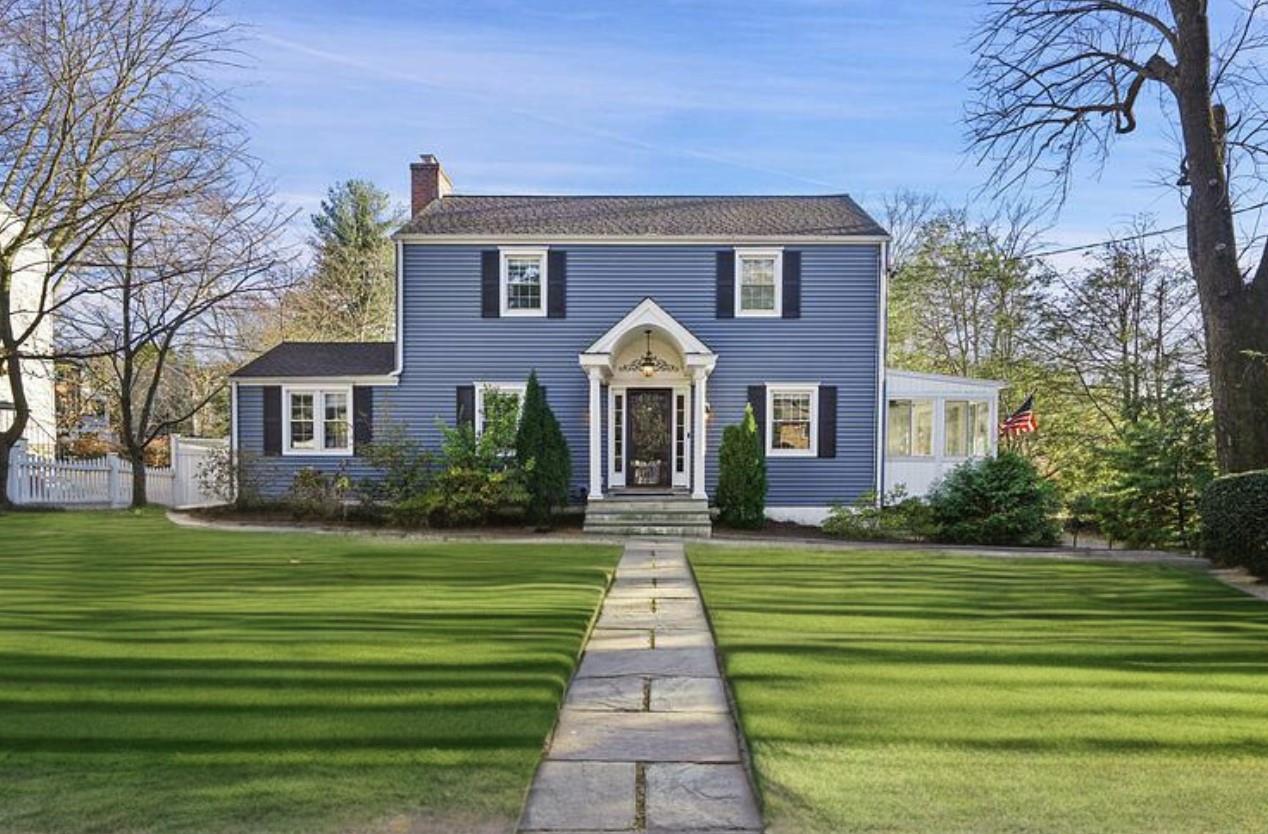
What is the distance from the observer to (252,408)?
16.5 metres

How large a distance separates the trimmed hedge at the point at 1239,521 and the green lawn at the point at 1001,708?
1.90 metres

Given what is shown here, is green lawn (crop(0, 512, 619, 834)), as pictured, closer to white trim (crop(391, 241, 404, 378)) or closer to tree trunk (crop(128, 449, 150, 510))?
white trim (crop(391, 241, 404, 378))

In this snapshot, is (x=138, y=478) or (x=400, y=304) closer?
(x=400, y=304)

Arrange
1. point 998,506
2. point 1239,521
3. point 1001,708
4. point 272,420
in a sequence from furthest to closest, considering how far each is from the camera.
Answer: point 272,420 → point 998,506 → point 1239,521 → point 1001,708

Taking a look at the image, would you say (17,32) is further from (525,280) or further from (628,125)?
(628,125)

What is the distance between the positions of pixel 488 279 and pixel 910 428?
9102 millimetres

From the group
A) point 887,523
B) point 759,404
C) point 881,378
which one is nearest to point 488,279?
point 759,404

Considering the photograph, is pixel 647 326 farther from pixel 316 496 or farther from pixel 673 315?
pixel 316 496

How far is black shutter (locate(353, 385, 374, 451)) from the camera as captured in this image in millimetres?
16250

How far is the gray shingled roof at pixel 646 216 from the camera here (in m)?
16.4

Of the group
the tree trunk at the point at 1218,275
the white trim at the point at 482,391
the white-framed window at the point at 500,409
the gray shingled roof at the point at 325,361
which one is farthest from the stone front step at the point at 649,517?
the tree trunk at the point at 1218,275

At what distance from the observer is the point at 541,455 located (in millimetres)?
14477

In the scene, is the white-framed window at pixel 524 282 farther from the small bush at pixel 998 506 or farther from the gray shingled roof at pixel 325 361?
the small bush at pixel 998 506

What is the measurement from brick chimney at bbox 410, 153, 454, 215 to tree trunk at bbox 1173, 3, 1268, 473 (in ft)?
45.9
